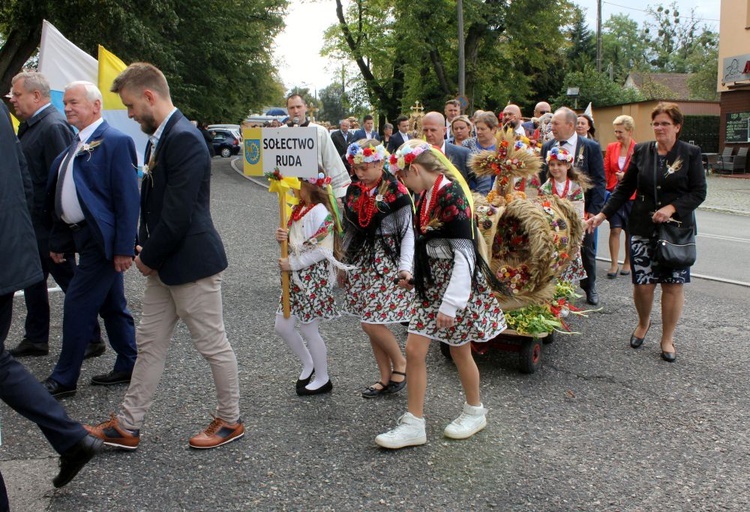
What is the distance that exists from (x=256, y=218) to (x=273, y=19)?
84.5 feet

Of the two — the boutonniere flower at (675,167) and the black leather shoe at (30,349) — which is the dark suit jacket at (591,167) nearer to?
the boutonniere flower at (675,167)

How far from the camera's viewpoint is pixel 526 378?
5.37 m

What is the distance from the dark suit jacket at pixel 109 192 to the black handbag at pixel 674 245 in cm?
382

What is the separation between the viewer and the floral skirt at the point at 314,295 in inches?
189

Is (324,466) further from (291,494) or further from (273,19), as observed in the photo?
(273,19)

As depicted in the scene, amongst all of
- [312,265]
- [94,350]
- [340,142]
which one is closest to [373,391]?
[312,265]

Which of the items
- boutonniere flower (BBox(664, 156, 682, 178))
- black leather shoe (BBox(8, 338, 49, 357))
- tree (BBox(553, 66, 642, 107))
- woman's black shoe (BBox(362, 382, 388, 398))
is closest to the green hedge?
tree (BBox(553, 66, 642, 107))

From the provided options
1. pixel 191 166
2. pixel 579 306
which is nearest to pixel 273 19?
pixel 579 306

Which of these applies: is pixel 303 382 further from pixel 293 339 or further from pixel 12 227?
pixel 12 227

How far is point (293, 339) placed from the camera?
4.95 metres

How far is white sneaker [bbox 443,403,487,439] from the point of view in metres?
4.26

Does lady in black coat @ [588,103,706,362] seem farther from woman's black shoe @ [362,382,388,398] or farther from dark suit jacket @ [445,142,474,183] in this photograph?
woman's black shoe @ [362,382,388,398]

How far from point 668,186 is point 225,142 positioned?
139 feet

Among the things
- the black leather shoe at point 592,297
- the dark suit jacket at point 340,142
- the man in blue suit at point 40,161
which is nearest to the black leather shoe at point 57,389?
the man in blue suit at point 40,161
